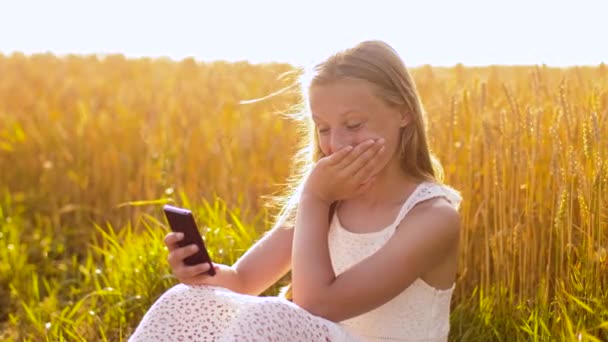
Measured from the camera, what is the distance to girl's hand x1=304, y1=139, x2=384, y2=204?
2.16 meters

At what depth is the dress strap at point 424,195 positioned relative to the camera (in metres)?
2.29

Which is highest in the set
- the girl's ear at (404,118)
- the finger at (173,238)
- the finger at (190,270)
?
the girl's ear at (404,118)

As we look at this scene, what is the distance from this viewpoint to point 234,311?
6.54 ft

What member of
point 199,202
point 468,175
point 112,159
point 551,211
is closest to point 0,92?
point 112,159

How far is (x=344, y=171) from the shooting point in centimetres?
216

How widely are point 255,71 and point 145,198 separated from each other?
3929 millimetres

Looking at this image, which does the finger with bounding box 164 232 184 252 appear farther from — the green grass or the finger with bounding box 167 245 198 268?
the green grass

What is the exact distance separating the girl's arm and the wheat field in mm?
388

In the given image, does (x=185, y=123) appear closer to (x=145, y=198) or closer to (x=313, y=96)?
(x=145, y=198)

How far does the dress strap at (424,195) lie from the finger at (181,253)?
50cm

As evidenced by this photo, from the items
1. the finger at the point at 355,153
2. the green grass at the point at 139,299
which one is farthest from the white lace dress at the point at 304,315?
the green grass at the point at 139,299

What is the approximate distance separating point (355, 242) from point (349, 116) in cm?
36

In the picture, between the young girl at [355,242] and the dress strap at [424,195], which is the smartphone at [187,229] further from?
the dress strap at [424,195]

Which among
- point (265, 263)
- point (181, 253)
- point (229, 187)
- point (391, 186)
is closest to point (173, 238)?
point (181, 253)
